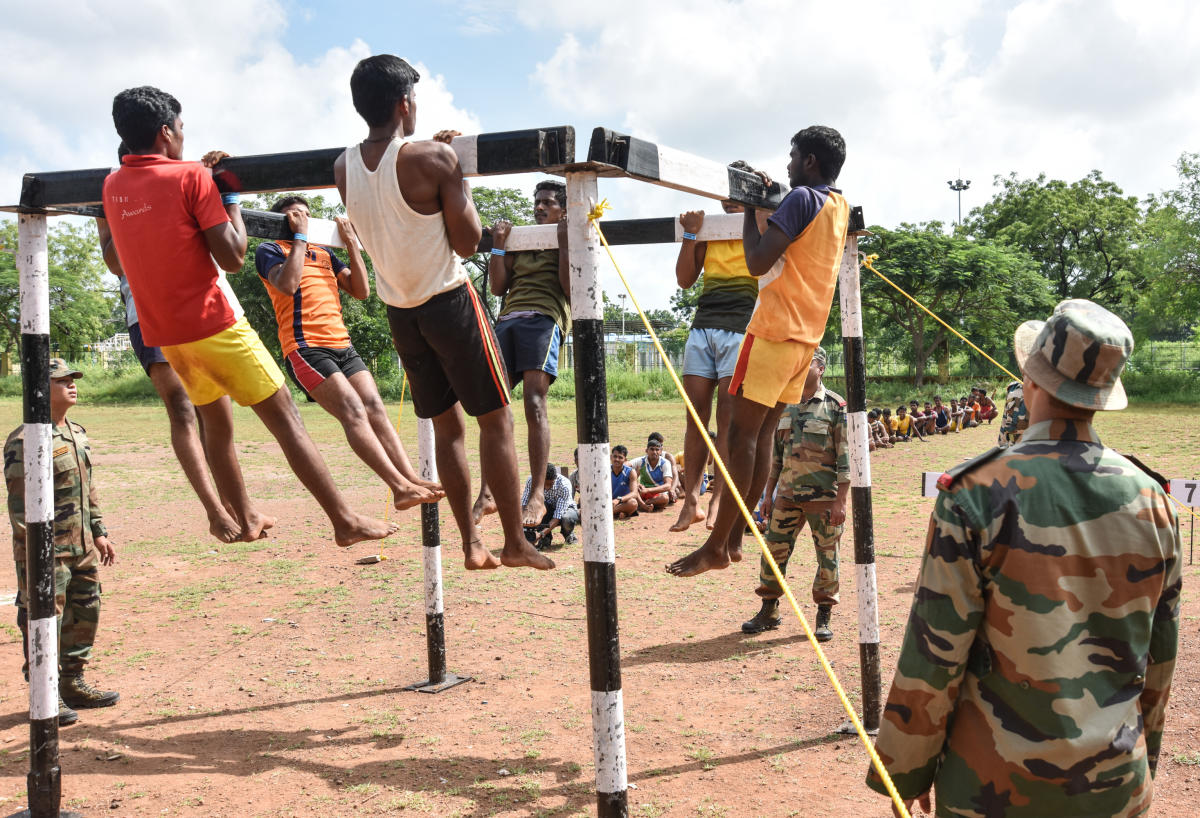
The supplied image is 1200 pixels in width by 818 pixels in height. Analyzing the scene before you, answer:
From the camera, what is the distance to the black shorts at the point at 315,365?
16.1 ft

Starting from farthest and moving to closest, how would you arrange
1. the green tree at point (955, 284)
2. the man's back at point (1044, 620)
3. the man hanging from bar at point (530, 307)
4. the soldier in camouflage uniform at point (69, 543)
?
the green tree at point (955, 284)
the soldier in camouflage uniform at point (69, 543)
the man hanging from bar at point (530, 307)
the man's back at point (1044, 620)

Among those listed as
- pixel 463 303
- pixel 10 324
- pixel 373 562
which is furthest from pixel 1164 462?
pixel 10 324

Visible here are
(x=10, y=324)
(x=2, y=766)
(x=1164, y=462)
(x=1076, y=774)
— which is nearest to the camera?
(x=1076, y=774)

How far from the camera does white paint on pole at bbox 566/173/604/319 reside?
12.0 ft

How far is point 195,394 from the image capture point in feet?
14.4

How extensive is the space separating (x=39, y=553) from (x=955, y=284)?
30.8m

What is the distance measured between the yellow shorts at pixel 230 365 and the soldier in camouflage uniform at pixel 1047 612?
3009 mm

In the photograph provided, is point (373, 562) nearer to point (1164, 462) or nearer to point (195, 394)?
point (195, 394)

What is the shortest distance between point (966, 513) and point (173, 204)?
3387 mm

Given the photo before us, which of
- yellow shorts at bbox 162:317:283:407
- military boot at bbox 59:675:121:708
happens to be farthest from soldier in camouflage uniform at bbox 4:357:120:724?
yellow shorts at bbox 162:317:283:407

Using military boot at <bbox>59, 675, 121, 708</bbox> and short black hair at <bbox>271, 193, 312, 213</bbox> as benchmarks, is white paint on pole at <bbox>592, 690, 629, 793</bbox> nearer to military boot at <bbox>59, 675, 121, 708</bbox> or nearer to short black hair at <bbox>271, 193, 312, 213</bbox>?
short black hair at <bbox>271, 193, 312, 213</bbox>

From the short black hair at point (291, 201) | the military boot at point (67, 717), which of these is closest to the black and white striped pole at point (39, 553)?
the short black hair at point (291, 201)

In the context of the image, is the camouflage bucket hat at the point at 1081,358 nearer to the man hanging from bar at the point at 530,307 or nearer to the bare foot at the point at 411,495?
the bare foot at the point at 411,495

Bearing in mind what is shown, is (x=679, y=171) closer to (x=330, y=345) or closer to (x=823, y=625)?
(x=330, y=345)
